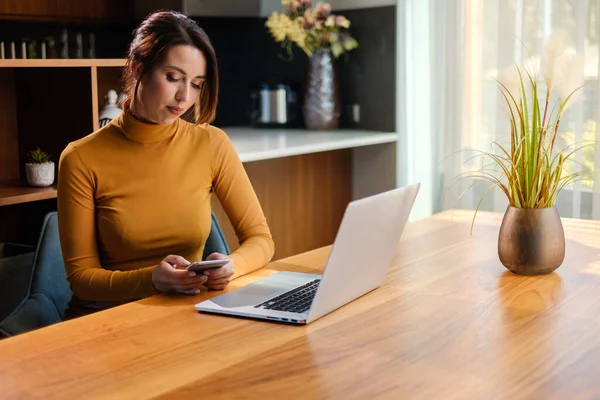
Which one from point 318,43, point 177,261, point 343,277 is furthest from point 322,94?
point 343,277

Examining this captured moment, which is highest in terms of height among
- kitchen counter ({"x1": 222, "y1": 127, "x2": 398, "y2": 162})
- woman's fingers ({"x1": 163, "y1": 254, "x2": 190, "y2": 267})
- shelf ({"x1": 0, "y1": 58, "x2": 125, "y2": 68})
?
shelf ({"x1": 0, "y1": 58, "x2": 125, "y2": 68})

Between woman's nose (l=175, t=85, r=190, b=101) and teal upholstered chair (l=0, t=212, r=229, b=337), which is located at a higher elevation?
woman's nose (l=175, t=85, r=190, b=101)

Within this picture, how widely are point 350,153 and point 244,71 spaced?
643 mm

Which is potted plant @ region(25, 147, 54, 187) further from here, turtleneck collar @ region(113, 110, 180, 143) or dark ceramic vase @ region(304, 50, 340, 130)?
dark ceramic vase @ region(304, 50, 340, 130)

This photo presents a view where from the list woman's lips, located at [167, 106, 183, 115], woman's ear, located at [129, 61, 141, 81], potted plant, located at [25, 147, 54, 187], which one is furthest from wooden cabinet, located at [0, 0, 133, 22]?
woman's lips, located at [167, 106, 183, 115]

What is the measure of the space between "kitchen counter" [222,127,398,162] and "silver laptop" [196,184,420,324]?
1.30 meters

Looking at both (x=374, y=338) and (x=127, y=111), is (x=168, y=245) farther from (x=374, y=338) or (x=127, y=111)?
(x=374, y=338)

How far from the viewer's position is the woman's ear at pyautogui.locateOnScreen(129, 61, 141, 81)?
6.23 feet

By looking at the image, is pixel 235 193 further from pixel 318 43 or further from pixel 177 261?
pixel 318 43

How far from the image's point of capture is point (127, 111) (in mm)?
1922

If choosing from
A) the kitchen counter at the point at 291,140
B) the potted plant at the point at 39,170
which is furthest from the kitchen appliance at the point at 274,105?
the potted plant at the point at 39,170

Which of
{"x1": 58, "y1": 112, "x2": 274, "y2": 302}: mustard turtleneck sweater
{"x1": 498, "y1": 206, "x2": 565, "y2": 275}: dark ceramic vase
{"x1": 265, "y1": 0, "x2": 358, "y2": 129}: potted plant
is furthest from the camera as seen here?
{"x1": 265, "y1": 0, "x2": 358, "y2": 129}: potted plant

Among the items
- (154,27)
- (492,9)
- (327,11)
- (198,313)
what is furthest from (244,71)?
(198,313)

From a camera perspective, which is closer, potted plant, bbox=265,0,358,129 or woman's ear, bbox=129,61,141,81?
woman's ear, bbox=129,61,141,81
